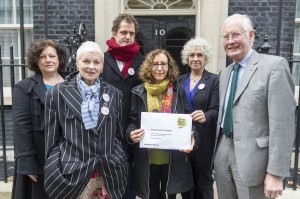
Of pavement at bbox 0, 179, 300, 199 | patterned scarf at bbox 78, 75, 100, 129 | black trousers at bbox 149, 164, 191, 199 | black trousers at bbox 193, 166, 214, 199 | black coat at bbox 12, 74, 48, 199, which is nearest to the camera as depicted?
patterned scarf at bbox 78, 75, 100, 129

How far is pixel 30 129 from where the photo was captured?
2.72 metres

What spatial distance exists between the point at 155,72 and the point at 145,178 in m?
0.96

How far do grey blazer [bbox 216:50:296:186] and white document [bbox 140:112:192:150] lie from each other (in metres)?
0.43

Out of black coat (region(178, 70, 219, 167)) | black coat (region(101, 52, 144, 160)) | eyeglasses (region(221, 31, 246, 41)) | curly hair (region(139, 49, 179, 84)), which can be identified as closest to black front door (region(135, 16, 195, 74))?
black coat (region(178, 70, 219, 167))

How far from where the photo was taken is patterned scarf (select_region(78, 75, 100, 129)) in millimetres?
2406

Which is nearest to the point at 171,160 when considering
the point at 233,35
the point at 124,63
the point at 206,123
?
the point at 206,123

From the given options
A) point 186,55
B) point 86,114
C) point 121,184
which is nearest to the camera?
point 86,114

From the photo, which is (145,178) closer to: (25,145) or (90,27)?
(25,145)

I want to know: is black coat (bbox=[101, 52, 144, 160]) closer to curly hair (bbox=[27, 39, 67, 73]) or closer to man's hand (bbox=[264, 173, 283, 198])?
curly hair (bbox=[27, 39, 67, 73])

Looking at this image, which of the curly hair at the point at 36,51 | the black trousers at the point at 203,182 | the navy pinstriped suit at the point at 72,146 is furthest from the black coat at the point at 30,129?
the black trousers at the point at 203,182

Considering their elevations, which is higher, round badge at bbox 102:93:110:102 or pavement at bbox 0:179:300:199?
round badge at bbox 102:93:110:102

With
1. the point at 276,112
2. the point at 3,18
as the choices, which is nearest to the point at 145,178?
the point at 276,112

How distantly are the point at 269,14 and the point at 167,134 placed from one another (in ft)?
15.1

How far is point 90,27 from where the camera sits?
21.1ft
